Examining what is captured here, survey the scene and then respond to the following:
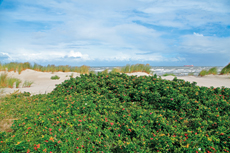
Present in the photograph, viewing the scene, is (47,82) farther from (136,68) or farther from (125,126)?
(125,126)

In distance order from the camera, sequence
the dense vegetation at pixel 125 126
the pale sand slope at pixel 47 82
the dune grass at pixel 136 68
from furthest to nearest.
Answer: the dune grass at pixel 136 68 → the pale sand slope at pixel 47 82 → the dense vegetation at pixel 125 126

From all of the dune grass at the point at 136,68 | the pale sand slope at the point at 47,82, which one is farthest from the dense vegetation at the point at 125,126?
the dune grass at the point at 136,68

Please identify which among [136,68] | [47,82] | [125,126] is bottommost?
[125,126]


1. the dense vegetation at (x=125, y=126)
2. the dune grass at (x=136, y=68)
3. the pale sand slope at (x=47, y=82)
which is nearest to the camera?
the dense vegetation at (x=125, y=126)

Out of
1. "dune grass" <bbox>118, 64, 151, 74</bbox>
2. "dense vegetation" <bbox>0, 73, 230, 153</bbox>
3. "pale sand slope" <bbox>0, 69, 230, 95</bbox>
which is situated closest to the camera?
"dense vegetation" <bbox>0, 73, 230, 153</bbox>

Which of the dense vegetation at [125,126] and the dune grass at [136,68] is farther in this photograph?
the dune grass at [136,68]

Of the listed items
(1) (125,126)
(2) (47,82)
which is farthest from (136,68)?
(1) (125,126)

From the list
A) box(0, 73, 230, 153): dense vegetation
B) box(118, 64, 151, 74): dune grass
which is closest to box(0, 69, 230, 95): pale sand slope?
box(118, 64, 151, 74): dune grass

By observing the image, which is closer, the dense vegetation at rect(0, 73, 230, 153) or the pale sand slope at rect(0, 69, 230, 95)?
the dense vegetation at rect(0, 73, 230, 153)

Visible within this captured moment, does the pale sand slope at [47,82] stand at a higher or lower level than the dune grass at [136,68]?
lower

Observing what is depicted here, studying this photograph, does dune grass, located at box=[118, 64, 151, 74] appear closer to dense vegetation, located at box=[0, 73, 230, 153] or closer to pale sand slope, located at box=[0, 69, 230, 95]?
pale sand slope, located at box=[0, 69, 230, 95]

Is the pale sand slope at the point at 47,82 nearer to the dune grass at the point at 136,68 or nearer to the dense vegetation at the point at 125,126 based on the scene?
the dune grass at the point at 136,68

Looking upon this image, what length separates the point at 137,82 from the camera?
5898 millimetres

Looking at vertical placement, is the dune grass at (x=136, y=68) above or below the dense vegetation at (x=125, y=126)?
above
